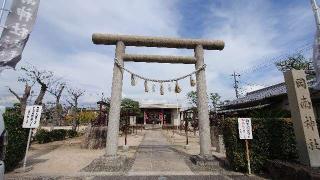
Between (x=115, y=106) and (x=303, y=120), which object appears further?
(x=115, y=106)

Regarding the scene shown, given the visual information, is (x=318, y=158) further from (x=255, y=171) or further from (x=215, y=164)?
(x=215, y=164)

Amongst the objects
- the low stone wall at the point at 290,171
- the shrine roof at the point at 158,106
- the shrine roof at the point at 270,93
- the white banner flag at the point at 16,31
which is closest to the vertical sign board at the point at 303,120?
the low stone wall at the point at 290,171

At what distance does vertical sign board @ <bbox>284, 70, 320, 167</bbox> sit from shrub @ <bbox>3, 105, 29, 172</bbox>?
995 centimetres

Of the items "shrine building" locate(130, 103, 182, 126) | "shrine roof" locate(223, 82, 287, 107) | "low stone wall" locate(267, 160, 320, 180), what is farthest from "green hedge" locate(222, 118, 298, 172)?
"shrine building" locate(130, 103, 182, 126)

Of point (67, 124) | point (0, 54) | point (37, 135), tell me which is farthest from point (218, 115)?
point (67, 124)

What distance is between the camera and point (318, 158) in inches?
282

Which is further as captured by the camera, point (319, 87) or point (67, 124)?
point (67, 124)

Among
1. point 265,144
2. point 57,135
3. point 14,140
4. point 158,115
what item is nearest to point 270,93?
point 265,144

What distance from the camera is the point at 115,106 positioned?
34.0 ft

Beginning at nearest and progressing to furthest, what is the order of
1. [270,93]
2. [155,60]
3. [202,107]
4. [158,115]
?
[202,107]
[155,60]
[270,93]
[158,115]

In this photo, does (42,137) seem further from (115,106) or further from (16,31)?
(16,31)

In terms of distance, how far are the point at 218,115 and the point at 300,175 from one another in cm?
1637

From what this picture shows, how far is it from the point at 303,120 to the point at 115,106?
274 inches

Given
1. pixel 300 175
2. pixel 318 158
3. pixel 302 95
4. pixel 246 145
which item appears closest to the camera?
pixel 300 175
